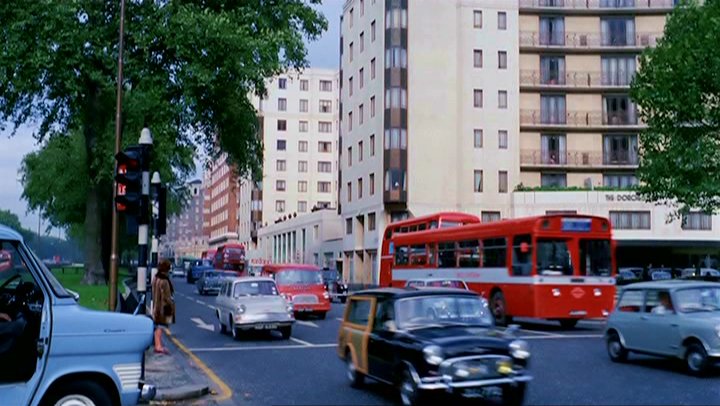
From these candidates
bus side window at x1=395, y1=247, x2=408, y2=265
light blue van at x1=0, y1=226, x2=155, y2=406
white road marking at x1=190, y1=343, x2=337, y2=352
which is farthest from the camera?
bus side window at x1=395, y1=247, x2=408, y2=265

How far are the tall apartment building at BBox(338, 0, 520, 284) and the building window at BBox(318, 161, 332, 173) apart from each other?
51122mm

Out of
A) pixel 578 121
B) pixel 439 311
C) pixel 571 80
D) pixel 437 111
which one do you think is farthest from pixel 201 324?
pixel 571 80

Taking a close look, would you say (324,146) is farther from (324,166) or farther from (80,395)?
(80,395)

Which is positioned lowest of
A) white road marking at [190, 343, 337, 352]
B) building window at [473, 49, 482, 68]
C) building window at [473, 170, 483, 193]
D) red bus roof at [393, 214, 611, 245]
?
white road marking at [190, 343, 337, 352]

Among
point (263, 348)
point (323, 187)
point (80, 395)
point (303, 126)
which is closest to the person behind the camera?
point (80, 395)

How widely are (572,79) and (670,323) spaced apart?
2022 inches

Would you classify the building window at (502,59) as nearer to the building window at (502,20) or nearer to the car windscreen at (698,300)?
the building window at (502,20)

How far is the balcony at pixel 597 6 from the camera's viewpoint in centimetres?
6200

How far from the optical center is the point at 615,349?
15.5m

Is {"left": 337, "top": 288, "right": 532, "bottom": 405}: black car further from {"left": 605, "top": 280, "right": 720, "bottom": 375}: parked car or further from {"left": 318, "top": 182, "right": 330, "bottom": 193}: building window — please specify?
{"left": 318, "top": 182, "right": 330, "bottom": 193}: building window

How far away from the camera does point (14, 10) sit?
2966cm

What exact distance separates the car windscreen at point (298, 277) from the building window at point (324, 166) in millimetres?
85926

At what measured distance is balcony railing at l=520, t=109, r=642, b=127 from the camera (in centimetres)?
6197

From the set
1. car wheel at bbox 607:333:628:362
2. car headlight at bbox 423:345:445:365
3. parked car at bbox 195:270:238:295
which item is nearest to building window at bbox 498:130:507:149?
parked car at bbox 195:270:238:295
